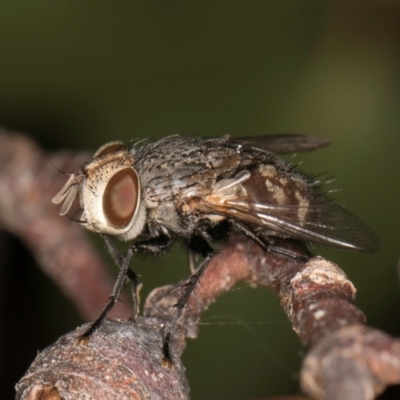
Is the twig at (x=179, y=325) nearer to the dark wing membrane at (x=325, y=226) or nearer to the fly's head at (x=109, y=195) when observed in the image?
the dark wing membrane at (x=325, y=226)

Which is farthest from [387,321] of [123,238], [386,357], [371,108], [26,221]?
[386,357]

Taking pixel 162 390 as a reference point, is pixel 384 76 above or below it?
above

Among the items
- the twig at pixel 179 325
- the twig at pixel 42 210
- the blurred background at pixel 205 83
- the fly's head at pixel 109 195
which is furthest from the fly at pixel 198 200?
the blurred background at pixel 205 83

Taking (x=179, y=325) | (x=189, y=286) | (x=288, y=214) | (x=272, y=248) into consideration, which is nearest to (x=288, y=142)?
(x=288, y=214)

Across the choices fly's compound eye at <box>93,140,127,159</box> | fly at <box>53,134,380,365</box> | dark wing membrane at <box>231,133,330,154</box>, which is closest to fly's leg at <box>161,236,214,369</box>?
fly at <box>53,134,380,365</box>

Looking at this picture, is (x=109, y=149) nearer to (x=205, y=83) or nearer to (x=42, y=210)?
(x=42, y=210)

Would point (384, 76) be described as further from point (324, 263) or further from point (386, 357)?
point (386, 357)
